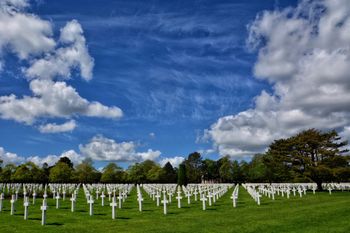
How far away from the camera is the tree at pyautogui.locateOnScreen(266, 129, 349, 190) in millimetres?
45406

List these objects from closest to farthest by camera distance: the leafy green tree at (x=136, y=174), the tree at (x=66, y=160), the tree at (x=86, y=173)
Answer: the tree at (x=86, y=173) → the leafy green tree at (x=136, y=174) → the tree at (x=66, y=160)

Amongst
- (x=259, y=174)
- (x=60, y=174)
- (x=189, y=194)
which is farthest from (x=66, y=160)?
(x=189, y=194)

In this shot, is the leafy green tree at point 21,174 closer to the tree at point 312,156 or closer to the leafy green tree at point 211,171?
the tree at point 312,156

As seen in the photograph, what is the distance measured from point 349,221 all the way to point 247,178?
87495 millimetres

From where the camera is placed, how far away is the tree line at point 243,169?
152 feet

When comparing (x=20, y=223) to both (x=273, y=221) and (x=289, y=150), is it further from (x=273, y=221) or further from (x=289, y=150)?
(x=289, y=150)

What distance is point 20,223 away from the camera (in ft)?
49.9

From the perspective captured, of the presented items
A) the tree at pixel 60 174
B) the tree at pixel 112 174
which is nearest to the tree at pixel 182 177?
the tree at pixel 60 174

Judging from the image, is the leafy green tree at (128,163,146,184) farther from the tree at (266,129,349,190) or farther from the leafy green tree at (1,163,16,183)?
the tree at (266,129,349,190)

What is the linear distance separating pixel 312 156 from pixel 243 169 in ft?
190

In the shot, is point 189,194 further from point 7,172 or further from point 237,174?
point 237,174

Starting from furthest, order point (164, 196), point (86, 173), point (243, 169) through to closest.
Result: point (243, 169) < point (86, 173) < point (164, 196)

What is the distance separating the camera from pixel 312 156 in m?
48.0

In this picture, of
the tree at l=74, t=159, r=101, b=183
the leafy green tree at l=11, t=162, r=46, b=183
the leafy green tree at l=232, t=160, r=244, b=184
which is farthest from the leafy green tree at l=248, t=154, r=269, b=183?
the leafy green tree at l=11, t=162, r=46, b=183
